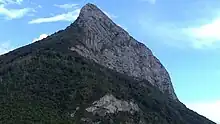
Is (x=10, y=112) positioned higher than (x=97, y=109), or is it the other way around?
(x=97, y=109)

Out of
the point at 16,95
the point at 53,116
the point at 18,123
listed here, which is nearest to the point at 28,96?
the point at 16,95

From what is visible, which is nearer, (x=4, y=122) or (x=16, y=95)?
(x=4, y=122)

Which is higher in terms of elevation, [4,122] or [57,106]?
[57,106]

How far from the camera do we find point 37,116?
172 metres

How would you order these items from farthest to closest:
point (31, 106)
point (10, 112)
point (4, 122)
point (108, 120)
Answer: point (108, 120) < point (31, 106) < point (10, 112) < point (4, 122)

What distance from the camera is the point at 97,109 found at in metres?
200

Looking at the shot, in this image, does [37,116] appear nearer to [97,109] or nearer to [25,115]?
[25,115]

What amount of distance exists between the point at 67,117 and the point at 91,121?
10.8 m

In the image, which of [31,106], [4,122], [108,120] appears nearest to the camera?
[4,122]

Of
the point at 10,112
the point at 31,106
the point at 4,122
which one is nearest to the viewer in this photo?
the point at 4,122

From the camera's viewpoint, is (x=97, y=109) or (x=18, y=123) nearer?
(x=18, y=123)

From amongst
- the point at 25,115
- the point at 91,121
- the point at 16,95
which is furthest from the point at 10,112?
the point at 91,121

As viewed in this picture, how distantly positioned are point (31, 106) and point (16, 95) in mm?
11580

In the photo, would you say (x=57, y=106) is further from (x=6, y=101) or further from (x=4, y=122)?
(x=4, y=122)
